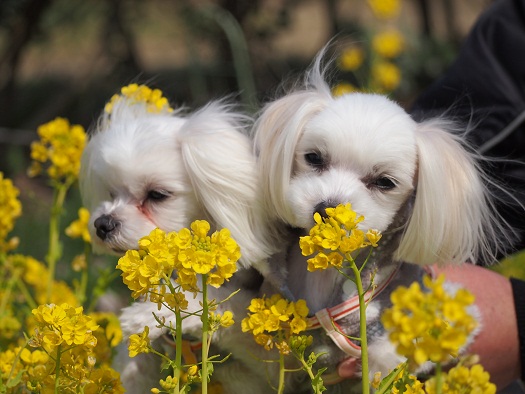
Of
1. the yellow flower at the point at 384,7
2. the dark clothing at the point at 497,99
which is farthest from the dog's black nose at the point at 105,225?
the yellow flower at the point at 384,7

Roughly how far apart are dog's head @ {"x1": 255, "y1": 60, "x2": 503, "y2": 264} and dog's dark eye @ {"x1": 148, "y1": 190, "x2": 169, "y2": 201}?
241 millimetres

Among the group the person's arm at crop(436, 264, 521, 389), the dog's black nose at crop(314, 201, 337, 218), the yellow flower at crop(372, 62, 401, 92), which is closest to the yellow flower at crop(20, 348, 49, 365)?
the dog's black nose at crop(314, 201, 337, 218)

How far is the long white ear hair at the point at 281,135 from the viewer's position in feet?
5.36

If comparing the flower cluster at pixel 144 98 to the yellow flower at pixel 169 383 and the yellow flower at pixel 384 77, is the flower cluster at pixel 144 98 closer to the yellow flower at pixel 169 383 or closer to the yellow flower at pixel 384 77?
the yellow flower at pixel 169 383

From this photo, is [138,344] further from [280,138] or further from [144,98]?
[144,98]

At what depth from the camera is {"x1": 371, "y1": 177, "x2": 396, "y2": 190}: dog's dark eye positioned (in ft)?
5.37

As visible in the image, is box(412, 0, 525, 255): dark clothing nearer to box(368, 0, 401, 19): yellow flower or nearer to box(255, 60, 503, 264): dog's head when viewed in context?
box(255, 60, 503, 264): dog's head

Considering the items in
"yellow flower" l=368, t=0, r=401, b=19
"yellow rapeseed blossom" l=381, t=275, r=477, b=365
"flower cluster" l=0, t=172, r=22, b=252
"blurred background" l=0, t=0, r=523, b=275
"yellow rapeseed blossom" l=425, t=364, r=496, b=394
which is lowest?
"blurred background" l=0, t=0, r=523, b=275

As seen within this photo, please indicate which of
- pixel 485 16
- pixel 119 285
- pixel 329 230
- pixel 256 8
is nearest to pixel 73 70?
pixel 256 8

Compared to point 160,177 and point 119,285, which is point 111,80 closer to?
point 119,285

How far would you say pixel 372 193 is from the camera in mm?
1619

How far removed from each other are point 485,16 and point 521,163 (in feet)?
1.82

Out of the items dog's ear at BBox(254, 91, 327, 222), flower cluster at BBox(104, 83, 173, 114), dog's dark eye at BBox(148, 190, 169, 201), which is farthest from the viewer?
flower cluster at BBox(104, 83, 173, 114)

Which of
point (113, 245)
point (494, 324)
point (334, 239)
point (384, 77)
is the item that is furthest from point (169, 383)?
point (384, 77)
